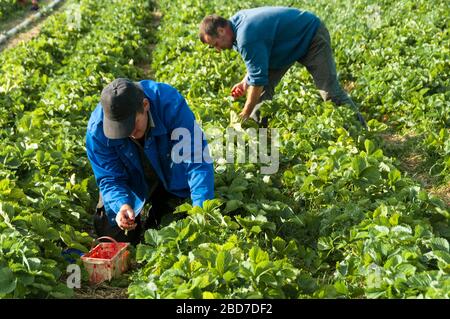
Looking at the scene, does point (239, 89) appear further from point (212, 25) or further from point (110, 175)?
point (110, 175)

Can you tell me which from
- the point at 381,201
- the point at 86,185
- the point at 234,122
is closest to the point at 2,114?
the point at 86,185

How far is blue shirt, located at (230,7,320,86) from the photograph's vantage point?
5.62m

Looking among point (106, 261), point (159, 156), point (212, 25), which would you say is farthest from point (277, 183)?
point (106, 261)

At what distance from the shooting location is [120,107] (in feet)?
11.7

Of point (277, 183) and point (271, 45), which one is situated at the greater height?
point (271, 45)

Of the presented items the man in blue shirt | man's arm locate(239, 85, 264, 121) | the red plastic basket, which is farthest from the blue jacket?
man's arm locate(239, 85, 264, 121)

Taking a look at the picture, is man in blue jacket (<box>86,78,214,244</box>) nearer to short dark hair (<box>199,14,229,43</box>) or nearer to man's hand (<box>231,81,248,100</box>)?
short dark hair (<box>199,14,229,43</box>)

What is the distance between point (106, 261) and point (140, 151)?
2.72 feet

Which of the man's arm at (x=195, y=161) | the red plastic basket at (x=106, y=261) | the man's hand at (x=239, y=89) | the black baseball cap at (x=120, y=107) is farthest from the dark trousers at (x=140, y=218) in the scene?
the man's hand at (x=239, y=89)

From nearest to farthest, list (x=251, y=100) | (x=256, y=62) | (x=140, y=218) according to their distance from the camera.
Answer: (x=140, y=218) < (x=256, y=62) < (x=251, y=100)

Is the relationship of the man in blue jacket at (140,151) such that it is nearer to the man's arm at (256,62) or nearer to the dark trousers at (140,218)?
the dark trousers at (140,218)

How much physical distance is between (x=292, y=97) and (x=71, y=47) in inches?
215

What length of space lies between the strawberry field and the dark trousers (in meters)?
0.14

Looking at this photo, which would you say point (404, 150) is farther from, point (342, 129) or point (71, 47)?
point (71, 47)
